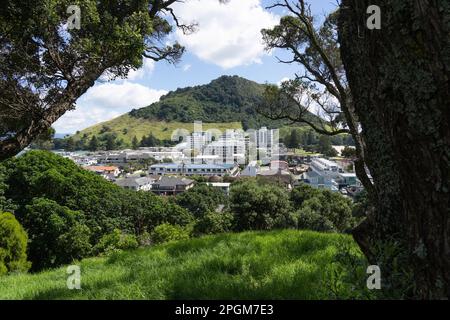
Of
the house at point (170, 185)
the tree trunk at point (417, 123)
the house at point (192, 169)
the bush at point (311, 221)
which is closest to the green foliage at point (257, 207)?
the bush at point (311, 221)

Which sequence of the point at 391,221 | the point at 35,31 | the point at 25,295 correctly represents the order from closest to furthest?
the point at 391,221, the point at 25,295, the point at 35,31

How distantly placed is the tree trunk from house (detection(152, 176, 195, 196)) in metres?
70.9

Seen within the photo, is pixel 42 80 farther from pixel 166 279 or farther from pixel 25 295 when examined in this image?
pixel 166 279

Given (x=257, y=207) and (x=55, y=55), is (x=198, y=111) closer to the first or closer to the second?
(x=257, y=207)

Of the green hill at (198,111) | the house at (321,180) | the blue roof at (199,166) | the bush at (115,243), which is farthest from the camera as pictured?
the green hill at (198,111)

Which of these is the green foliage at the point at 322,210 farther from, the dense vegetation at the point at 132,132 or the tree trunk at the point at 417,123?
the dense vegetation at the point at 132,132

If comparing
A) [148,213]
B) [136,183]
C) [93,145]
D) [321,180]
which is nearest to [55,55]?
[148,213]

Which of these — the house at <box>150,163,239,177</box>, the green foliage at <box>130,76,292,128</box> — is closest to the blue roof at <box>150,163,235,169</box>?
the house at <box>150,163,239,177</box>

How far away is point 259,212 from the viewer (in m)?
20.6

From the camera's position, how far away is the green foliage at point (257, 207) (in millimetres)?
19438

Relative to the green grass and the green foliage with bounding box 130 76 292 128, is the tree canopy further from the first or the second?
the green foliage with bounding box 130 76 292 128

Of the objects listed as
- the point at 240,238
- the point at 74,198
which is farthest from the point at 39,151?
the point at 240,238

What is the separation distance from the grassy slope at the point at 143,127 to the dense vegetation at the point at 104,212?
258ft
